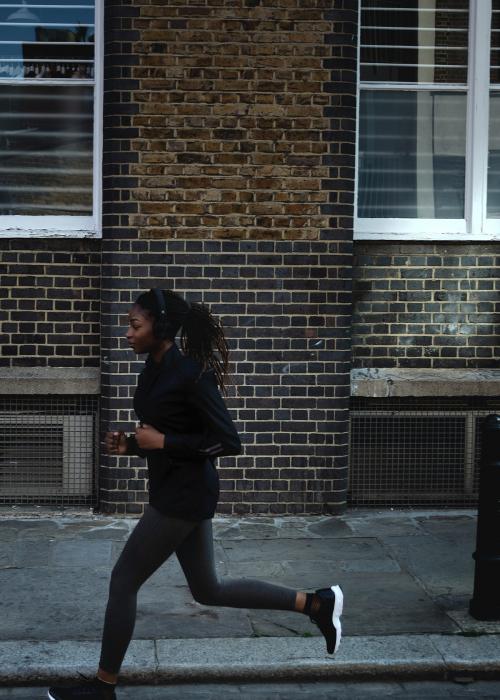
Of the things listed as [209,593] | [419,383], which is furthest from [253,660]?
[419,383]

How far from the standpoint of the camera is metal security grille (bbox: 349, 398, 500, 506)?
8.55 metres

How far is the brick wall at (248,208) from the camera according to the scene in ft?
26.2

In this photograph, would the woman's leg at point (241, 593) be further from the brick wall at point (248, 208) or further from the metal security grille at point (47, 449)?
the metal security grille at point (47, 449)

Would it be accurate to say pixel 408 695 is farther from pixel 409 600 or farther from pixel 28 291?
pixel 28 291

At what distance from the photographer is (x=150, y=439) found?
15.2 feet

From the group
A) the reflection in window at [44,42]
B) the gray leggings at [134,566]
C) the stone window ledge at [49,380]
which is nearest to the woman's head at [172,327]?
the gray leggings at [134,566]

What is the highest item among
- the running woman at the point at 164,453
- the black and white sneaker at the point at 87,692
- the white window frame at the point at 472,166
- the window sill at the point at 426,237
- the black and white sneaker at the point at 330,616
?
the white window frame at the point at 472,166

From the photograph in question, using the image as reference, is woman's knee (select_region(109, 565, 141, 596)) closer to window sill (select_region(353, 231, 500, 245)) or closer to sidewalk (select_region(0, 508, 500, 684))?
sidewalk (select_region(0, 508, 500, 684))

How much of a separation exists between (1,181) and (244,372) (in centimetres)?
241

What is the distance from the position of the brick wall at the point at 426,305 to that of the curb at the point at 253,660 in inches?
129

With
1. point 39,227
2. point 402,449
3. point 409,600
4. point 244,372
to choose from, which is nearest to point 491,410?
point 402,449

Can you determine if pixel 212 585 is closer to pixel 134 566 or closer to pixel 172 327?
pixel 134 566

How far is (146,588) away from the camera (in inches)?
258

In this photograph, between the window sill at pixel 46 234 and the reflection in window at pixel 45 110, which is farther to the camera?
the reflection in window at pixel 45 110
